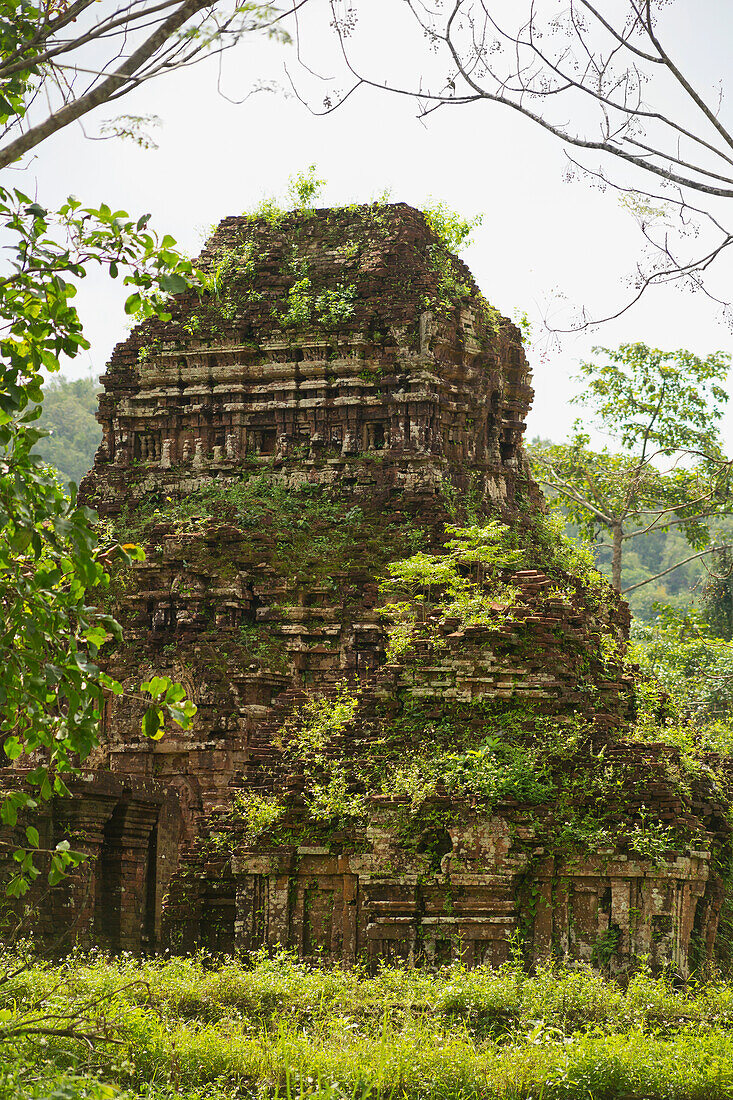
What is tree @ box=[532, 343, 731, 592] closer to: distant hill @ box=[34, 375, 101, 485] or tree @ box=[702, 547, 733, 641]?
tree @ box=[702, 547, 733, 641]

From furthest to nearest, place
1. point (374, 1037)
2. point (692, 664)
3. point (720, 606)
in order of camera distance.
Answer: point (720, 606) → point (692, 664) → point (374, 1037)

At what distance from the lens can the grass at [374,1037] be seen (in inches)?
362

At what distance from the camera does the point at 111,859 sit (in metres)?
16.4

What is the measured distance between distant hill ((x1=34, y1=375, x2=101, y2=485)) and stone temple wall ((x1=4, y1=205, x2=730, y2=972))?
46.0m

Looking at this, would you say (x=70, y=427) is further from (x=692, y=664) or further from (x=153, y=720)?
(x=153, y=720)

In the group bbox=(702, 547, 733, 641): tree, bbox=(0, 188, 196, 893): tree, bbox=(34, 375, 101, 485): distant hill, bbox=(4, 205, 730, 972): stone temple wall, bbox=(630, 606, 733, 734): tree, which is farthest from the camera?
bbox=(34, 375, 101, 485): distant hill

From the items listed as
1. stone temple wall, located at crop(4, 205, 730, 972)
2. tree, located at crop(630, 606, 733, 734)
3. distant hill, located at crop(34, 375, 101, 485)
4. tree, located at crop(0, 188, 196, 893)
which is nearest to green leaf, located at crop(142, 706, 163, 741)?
tree, located at crop(0, 188, 196, 893)

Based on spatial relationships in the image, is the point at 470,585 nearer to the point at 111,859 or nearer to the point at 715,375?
the point at 111,859

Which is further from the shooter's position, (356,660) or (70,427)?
(70,427)

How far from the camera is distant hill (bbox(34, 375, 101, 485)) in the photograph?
74.1 meters

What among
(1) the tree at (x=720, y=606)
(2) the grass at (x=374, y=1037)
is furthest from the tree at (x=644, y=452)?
(2) the grass at (x=374, y=1037)

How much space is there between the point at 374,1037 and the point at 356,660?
9.27 metres

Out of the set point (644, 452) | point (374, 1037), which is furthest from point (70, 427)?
point (374, 1037)

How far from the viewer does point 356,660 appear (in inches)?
755
